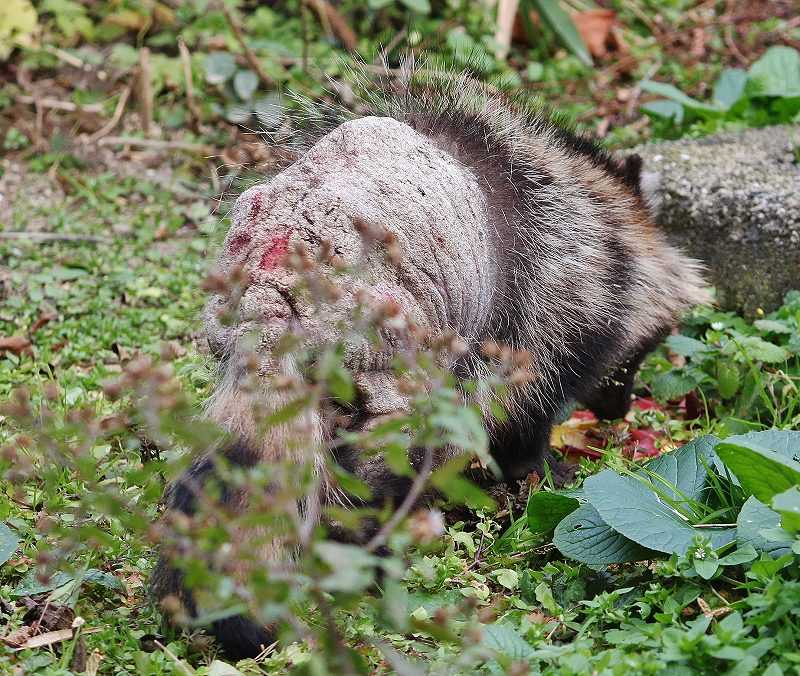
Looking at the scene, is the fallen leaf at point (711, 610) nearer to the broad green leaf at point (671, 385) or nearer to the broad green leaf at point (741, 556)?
the broad green leaf at point (741, 556)

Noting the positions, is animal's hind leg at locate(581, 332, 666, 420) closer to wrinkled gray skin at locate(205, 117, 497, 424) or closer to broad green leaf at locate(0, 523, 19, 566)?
wrinkled gray skin at locate(205, 117, 497, 424)

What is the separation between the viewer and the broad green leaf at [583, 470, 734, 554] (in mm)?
3420

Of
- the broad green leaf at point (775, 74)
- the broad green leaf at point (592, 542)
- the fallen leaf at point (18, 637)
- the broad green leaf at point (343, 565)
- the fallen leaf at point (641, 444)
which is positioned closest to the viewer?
the broad green leaf at point (343, 565)

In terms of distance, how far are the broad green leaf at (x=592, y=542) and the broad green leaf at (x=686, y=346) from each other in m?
1.70

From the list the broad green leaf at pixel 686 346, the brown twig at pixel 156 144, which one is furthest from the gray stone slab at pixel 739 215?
the brown twig at pixel 156 144

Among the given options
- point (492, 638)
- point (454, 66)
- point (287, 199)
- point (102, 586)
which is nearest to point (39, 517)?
point (102, 586)

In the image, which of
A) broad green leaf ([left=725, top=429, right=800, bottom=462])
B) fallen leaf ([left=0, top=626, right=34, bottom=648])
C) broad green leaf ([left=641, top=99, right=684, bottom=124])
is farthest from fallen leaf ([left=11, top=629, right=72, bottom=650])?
broad green leaf ([left=641, top=99, right=684, bottom=124])

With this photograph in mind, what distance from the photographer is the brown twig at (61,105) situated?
25.2 ft

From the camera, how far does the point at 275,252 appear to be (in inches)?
140

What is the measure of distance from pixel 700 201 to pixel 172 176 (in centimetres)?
346

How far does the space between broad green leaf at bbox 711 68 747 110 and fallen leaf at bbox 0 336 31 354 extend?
179 inches

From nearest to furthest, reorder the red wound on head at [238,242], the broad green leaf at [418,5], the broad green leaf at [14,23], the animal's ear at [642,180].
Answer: the red wound on head at [238,242]
the animal's ear at [642,180]
the broad green leaf at [14,23]
the broad green leaf at [418,5]

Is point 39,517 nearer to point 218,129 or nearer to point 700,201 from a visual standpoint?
point 700,201

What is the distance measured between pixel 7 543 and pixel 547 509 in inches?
73.0
